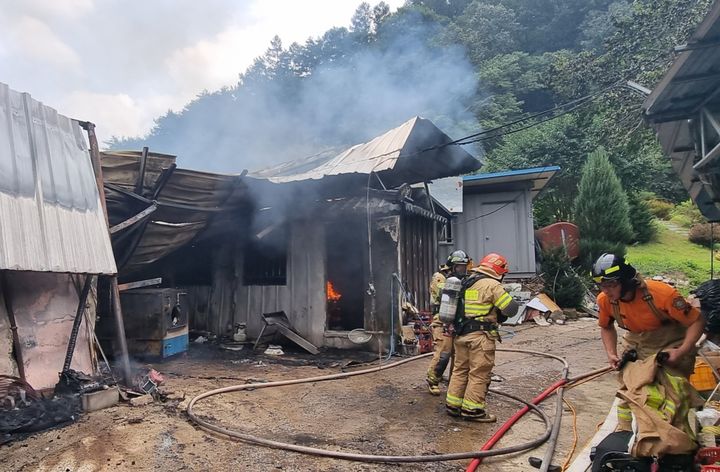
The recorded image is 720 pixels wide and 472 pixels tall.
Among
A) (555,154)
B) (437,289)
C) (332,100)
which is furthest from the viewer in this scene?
(555,154)

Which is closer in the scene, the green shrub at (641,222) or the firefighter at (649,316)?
the firefighter at (649,316)

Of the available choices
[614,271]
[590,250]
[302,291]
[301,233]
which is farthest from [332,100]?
[614,271]

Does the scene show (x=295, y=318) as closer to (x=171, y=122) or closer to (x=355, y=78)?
(x=355, y=78)

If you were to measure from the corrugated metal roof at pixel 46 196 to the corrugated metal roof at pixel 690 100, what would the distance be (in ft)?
21.7

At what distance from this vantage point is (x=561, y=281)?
1319cm

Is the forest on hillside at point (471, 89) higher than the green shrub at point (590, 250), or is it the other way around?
the forest on hillside at point (471, 89)

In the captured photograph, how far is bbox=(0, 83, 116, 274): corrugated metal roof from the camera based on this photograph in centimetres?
460

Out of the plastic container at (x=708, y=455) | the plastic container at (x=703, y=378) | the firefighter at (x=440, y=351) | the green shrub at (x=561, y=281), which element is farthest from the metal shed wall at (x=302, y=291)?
the green shrub at (x=561, y=281)

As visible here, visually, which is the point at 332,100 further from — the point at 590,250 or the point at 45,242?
the point at 45,242

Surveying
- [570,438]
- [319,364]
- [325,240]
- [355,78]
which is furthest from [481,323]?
[355,78]

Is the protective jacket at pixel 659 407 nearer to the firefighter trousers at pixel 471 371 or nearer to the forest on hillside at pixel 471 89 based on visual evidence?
the firefighter trousers at pixel 471 371

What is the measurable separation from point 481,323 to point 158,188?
515 cm

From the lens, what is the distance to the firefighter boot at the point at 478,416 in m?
4.89

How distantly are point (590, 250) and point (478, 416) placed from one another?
42.3 ft
